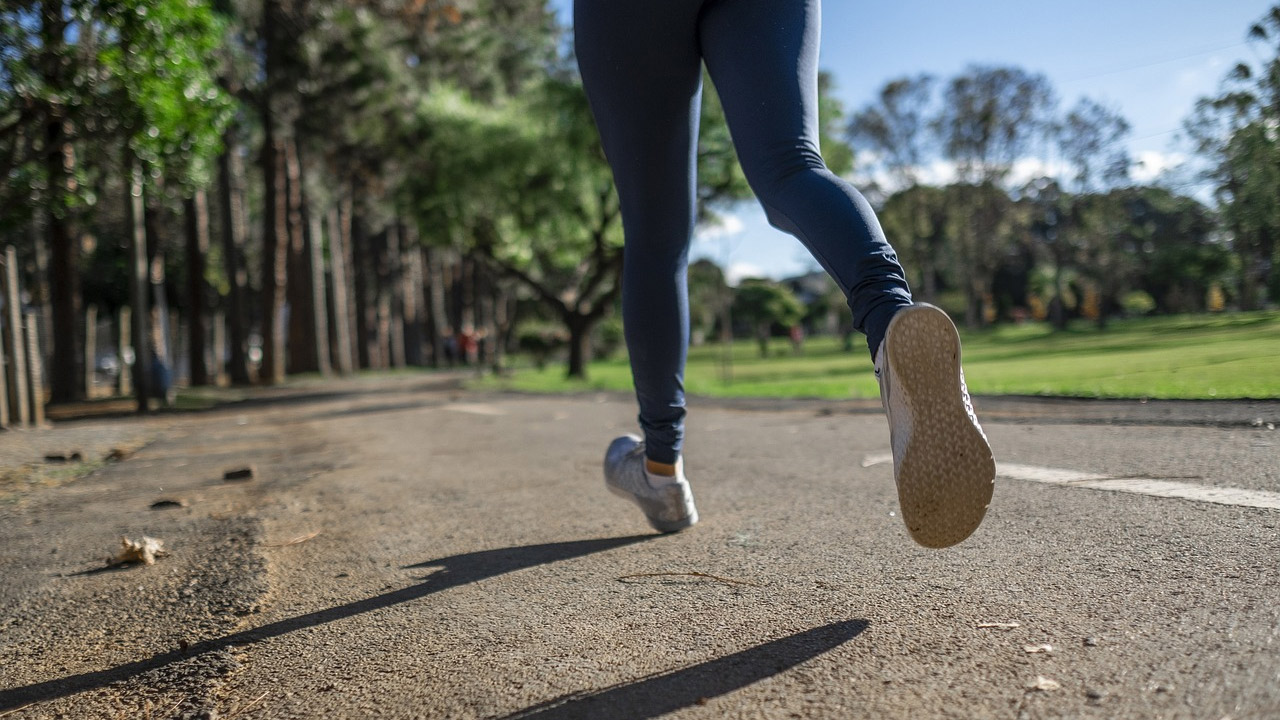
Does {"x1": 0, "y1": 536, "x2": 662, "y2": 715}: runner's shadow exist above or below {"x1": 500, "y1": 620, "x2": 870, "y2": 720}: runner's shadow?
below

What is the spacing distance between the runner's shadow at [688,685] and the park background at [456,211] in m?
4.05

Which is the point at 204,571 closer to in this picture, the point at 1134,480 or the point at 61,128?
the point at 1134,480

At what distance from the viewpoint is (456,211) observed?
22281mm

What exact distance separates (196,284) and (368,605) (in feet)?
73.9

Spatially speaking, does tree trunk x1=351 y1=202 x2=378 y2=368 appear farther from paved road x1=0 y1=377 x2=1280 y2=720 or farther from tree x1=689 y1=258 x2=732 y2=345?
paved road x1=0 y1=377 x2=1280 y2=720

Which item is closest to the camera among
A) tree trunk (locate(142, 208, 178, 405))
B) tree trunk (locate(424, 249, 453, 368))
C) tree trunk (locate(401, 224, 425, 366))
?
tree trunk (locate(142, 208, 178, 405))

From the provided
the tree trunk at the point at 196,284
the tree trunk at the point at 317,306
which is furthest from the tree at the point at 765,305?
the tree trunk at the point at 196,284

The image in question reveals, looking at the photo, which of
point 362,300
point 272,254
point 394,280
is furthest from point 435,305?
point 272,254

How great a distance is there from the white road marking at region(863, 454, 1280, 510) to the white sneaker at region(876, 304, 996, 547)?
40.1 inches

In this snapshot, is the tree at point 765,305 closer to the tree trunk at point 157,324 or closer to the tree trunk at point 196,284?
the tree trunk at point 196,284

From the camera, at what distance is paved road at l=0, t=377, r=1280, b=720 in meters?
1.26

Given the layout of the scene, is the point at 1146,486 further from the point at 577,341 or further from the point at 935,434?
the point at 577,341

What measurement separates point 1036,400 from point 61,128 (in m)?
10.9

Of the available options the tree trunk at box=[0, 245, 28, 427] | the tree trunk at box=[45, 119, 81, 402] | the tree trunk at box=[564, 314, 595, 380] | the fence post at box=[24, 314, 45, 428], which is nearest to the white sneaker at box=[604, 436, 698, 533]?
the tree trunk at box=[0, 245, 28, 427]
